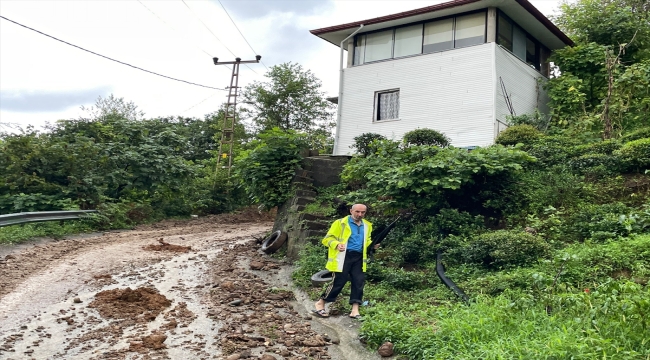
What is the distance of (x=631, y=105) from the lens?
53.4 feet

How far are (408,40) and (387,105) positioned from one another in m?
2.54

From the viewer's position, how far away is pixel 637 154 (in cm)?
1082

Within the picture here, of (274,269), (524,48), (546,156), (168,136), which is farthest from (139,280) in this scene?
(524,48)

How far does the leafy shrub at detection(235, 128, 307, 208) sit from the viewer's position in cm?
1389

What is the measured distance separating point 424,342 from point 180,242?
31.6 ft

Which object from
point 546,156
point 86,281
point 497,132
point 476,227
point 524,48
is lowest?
point 86,281

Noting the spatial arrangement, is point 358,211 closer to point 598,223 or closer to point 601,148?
point 598,223

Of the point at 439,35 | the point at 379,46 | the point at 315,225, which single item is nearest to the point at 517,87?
the point at 439,35

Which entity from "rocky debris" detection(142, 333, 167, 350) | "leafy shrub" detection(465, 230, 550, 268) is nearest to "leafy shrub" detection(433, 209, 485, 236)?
"leafy shrub" detection(465, 230, 550, 268)

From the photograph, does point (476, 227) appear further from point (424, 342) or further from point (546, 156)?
point (424, 342)

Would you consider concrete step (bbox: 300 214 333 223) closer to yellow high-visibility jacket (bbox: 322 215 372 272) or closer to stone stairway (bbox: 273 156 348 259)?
stone stairway (bbox: 273 156 348 259)

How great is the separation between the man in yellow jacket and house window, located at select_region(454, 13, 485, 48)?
498 inches

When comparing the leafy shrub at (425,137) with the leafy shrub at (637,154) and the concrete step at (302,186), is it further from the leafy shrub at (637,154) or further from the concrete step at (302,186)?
the leafy shrub at (637,154)

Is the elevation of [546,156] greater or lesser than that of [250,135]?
lesser
